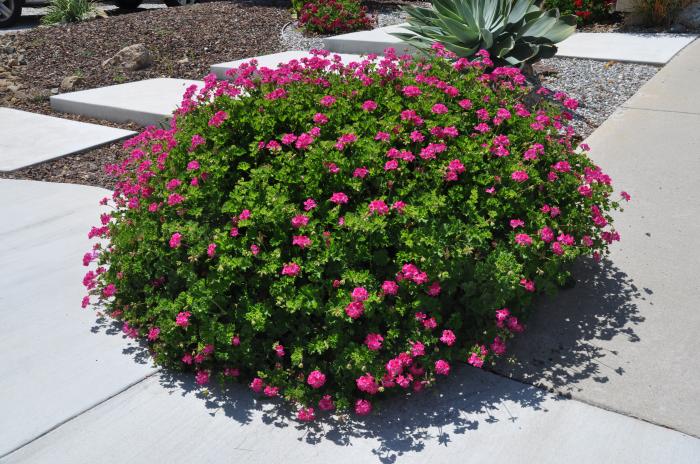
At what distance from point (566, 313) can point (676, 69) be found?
5748 millimetres

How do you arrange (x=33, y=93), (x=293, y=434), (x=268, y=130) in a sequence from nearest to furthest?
(x=293, y=434) < (x=268, y=130) < (x=33, y=93)

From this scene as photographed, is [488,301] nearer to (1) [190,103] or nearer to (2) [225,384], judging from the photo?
(2) [225,384]

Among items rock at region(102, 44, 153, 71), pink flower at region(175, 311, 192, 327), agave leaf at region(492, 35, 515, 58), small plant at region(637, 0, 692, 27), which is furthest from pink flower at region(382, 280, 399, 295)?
small plant at region(637, 0, 692, 27)

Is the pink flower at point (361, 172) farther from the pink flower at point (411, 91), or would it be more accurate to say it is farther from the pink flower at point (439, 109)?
the pink flower at point (411, 91)

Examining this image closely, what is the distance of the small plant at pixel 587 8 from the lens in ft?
37.3

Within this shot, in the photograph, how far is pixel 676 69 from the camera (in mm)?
8078

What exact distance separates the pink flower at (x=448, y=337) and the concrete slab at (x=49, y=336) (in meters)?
1.41

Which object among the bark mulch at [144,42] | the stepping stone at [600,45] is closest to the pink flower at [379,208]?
the bark mulch at [144,42]

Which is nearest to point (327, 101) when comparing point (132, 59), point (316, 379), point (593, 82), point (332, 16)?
point (316, 379)

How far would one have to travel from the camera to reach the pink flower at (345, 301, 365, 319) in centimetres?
281

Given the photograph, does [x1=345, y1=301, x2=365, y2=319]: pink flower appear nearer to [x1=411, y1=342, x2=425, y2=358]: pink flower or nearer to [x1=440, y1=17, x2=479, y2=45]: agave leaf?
[x1=411, y1=342, x2=425, y2=358]: pink flower

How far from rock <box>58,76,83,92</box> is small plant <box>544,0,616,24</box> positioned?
7675mm

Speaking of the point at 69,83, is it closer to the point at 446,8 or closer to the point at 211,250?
the point at 446,8

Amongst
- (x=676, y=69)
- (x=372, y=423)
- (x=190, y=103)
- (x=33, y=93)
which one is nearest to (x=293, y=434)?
(x=372, y=423)
